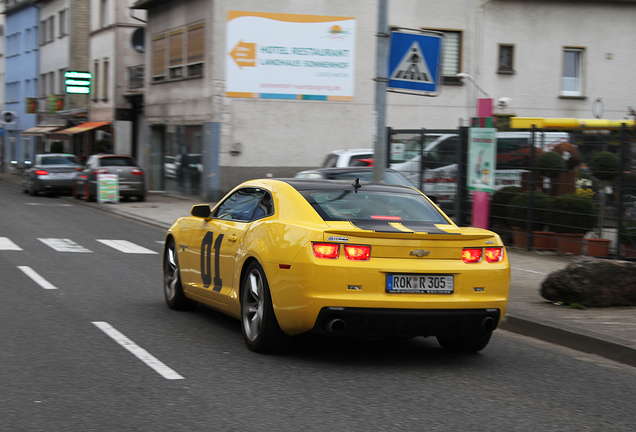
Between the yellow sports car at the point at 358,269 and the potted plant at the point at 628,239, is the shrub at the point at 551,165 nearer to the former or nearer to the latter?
the potted plant at the point at 628,239

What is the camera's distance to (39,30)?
2334 inches

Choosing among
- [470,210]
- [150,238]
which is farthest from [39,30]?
[470,210]

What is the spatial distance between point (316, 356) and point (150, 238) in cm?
1154

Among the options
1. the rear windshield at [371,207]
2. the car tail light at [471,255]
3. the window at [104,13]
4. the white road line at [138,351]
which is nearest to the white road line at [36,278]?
the white road line at [138,351]

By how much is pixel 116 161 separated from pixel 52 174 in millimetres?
4152

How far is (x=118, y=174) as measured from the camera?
28.4 m

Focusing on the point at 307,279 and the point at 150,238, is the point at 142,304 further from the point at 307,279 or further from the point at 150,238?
the point at 150,238

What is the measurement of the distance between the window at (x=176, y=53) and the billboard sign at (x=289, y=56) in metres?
3.65

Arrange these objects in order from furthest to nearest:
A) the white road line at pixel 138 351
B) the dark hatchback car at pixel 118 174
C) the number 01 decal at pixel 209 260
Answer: the dark hatchback car at pixel 118 174 < the number 01 decal at pixel 209 260 < the white road line at pixel 138 351

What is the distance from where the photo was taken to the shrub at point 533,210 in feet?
46.6

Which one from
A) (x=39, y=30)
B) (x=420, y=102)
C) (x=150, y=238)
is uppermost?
(x=39, y=30)

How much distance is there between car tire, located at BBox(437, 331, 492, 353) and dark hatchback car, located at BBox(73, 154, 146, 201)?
74.1ft

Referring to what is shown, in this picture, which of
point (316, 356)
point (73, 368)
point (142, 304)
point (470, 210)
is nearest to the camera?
point (73, 368)

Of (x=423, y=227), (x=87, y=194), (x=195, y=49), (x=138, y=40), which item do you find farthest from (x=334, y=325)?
(x=138, y=40)
